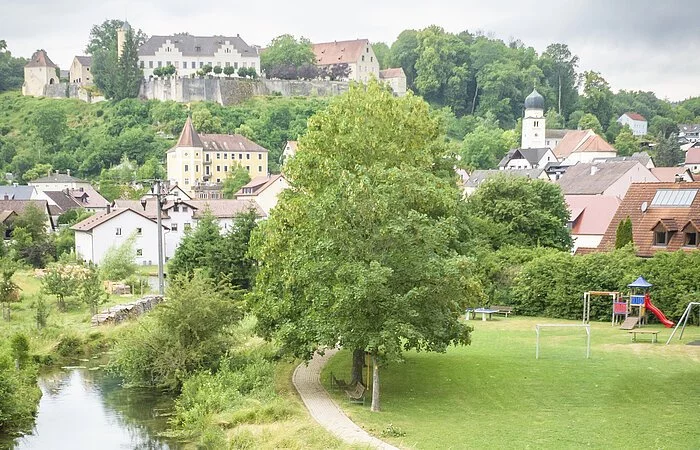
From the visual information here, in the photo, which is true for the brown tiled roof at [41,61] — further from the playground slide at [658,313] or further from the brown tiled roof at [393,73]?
the playground slide at [658,313]

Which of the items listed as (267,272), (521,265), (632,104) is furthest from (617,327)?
(632,104)

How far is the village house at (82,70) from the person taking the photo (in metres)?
155

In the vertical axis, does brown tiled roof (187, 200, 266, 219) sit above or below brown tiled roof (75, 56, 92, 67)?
below

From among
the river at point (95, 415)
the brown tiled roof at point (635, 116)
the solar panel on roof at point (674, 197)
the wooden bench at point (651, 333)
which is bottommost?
the river at point (95, 415)

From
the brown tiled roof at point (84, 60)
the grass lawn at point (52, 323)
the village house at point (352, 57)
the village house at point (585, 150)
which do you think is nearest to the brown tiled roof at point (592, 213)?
the grass lawn at point (52, 323)

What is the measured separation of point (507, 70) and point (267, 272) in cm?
13852

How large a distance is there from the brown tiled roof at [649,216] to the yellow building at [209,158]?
241 feet

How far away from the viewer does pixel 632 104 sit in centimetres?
19612

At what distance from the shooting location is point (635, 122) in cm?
17612

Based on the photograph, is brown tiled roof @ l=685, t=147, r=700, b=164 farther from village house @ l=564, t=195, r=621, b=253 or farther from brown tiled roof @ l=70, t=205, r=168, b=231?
brown tiled roof @ l=70, t=205, r=168, b=231

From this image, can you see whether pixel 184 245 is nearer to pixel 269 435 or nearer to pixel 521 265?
pixel 521 265

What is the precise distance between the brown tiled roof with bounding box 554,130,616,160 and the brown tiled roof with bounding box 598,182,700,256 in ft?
252

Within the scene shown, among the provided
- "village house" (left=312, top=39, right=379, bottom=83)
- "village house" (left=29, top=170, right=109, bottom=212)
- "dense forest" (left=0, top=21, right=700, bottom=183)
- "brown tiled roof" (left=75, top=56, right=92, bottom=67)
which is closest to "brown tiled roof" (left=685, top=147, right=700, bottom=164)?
"dense forest" (left=0, top=21, right=700, bottom=183)

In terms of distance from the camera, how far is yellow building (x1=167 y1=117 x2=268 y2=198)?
115 metres
